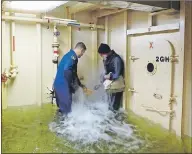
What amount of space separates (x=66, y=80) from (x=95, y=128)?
18.7 inches

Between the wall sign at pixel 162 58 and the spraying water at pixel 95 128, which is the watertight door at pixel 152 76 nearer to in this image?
the wall sign at pixel 162 58

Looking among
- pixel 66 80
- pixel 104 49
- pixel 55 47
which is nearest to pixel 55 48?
pixel 55 47

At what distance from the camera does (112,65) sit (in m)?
2.07

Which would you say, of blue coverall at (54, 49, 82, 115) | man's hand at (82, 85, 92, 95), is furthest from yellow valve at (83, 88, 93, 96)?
blue coverall at (54, 49, 82, 115)

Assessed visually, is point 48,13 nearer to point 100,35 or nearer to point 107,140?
point 100,35

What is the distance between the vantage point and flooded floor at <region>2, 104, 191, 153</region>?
5.02 ft

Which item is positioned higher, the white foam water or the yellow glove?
the yellow glove

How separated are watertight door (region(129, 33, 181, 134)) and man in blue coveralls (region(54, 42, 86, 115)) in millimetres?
485

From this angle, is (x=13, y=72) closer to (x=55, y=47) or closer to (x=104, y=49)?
(x=55, y=47)

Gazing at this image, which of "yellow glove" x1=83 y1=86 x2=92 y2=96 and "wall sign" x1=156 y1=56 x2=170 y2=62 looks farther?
"yellow glove" x1=83 y1=86 x2=92 y2=96

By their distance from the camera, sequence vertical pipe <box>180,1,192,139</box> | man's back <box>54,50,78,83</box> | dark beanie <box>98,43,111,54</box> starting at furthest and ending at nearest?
dark beanie <box>98,43,111,54</box> → man's back <box>54,50,78,83</box> → vertical pipe <box>180,1,192,139</box>

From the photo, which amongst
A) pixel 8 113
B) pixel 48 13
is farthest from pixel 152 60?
pixel 8 113

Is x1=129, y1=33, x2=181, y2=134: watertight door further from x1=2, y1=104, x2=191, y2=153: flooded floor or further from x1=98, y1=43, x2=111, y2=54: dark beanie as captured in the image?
x1=98, y1=43, x2=111, y2=54: dark beanie

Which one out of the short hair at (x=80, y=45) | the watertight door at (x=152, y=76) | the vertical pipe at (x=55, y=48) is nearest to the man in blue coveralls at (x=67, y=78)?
the short hair at (x=80, y=45)
